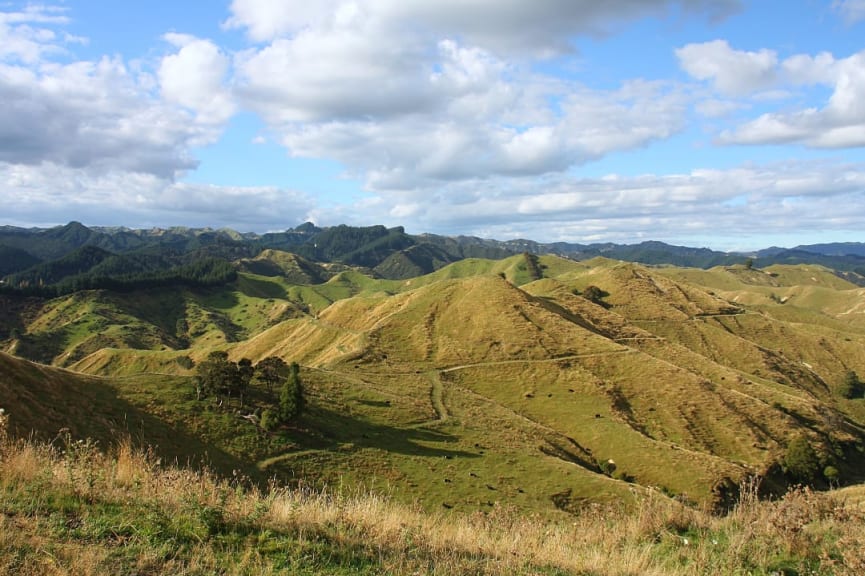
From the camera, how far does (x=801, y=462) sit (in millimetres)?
77938

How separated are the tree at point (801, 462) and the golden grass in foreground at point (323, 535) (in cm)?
8261

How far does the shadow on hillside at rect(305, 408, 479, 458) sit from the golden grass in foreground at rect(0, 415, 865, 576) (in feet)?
155

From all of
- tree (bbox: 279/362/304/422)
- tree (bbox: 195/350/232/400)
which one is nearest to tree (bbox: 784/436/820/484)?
tree (bbox: 279/362/304/422)

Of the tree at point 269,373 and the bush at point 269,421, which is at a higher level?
the tree at point 269,373

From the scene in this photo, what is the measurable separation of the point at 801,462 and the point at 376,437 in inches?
2662

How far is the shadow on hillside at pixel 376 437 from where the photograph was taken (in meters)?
58.6

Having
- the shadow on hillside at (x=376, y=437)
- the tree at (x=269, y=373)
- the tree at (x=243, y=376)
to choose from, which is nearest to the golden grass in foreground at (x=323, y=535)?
the shadow on hillside at (x=376, y=437)

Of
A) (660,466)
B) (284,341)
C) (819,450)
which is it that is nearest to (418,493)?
(660,466)

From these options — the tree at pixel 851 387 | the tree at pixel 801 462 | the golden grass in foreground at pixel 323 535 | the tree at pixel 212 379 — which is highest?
the golden grass in foreground at pixel 323 535

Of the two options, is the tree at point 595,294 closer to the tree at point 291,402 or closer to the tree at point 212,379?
the tree at point 291,402

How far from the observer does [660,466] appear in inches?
2721

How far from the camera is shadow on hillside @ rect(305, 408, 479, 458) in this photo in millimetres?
58562

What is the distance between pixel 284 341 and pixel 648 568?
12832cm

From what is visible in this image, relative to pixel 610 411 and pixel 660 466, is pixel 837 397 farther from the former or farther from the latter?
pixel 660 466
